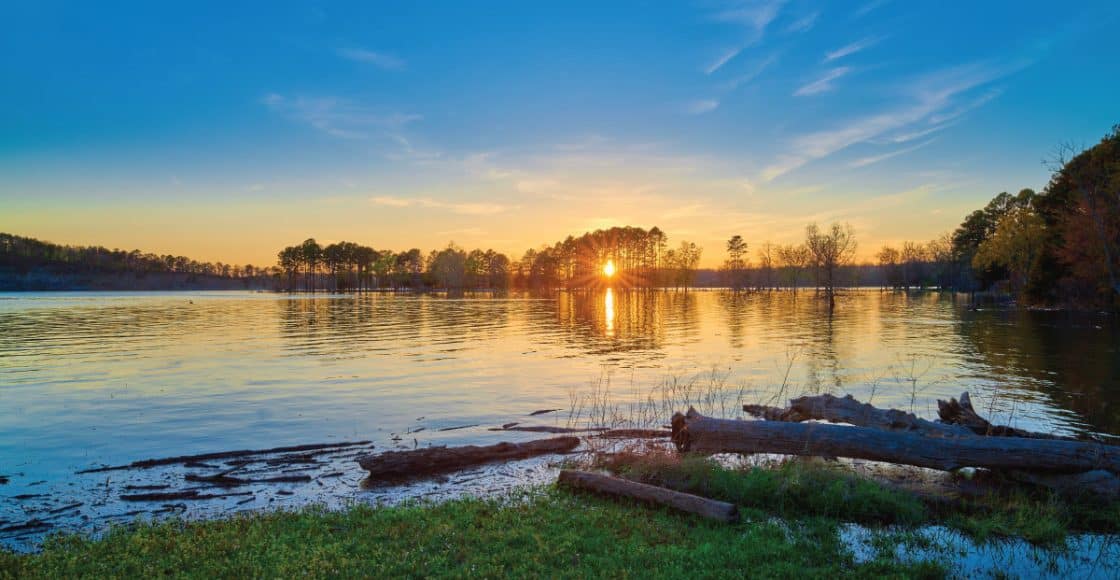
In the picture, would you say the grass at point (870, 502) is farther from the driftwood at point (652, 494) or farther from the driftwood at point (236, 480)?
the driftwood at point (236, 480)

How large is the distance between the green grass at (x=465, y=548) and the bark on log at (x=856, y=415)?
6.09 metres

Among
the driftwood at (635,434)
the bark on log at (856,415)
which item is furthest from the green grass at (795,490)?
the driftwood at (635,434)

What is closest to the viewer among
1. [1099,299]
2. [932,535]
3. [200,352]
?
[932,535]

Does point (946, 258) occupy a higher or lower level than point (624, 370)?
higher

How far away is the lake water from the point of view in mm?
18469

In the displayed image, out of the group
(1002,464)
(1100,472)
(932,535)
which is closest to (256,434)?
(932,535)

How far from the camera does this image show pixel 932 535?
974 cm

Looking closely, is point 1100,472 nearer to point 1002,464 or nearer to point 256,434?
point 1002,464

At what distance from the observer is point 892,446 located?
12.5 meters

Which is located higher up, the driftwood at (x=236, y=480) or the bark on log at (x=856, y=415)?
the bark on log at (x=856, y=415)

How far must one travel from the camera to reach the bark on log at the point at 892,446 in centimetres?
1142

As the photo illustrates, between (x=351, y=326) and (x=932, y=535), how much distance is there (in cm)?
5826

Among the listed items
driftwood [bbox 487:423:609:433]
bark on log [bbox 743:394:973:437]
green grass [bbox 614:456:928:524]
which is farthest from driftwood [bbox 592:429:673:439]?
green grass [bbox 614:456:928:524]

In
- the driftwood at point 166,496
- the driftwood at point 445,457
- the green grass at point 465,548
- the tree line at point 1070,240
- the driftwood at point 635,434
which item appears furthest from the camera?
the tree line at point 1070,240
